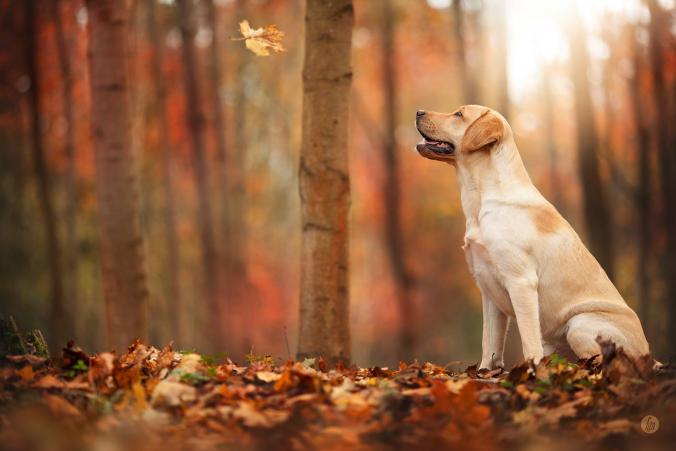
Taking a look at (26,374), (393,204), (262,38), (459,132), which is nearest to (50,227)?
(393,204)

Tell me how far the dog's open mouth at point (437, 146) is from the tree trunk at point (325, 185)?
0.86m

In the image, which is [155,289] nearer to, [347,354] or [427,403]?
[347,354]

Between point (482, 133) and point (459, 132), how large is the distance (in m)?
0.21

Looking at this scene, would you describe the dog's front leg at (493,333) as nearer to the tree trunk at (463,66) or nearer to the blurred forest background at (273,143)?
the blurred forest background at (273,143)

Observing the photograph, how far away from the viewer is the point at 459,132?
6.59m

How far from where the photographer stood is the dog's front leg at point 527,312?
601 centimetres

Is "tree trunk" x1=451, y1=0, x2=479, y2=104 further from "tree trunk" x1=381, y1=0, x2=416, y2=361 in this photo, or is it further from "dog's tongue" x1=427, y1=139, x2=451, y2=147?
"dog's tongue" x1=427, y1=139, x2=451, y2=147

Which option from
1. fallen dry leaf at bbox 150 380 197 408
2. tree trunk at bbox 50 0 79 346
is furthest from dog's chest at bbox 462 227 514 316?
tree trunk at bbox 50 0 79 346

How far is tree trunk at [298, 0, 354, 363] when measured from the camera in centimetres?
713

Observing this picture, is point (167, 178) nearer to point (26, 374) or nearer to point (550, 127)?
point (550, 127)

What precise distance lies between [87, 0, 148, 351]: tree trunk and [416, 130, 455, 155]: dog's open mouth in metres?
3.94

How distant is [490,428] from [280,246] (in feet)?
121

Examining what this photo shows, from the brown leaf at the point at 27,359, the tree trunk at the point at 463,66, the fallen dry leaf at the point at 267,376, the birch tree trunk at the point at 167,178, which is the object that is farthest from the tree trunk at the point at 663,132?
the brown leaf at the point at 27,359

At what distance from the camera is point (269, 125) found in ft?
106
